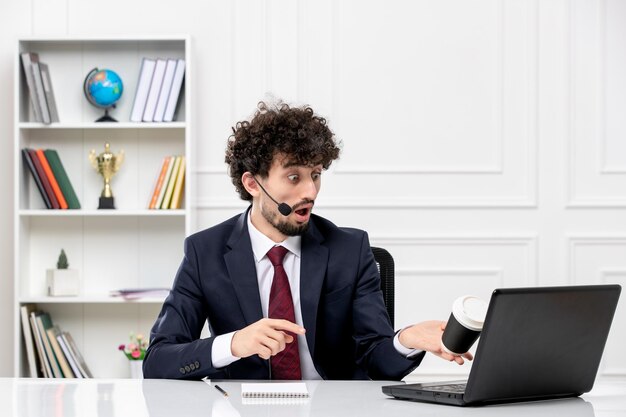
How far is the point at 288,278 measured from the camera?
7.44 feet

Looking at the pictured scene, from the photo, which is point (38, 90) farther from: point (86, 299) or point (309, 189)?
point (309, 189)

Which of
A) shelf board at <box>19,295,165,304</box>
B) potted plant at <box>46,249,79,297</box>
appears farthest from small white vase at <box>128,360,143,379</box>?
potted plant at <box>46,249,79,297</box>

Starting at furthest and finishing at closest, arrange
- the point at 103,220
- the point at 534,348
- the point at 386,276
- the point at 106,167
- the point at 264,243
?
1. the point at 103,220
2. the point at 106,167
3. the point at 386,276
4. the point at 264,243
5. the point at 534,348

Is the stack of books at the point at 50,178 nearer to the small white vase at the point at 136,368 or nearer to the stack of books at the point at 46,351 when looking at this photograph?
the stack of books at the point at 46,351

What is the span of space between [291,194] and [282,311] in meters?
0.30

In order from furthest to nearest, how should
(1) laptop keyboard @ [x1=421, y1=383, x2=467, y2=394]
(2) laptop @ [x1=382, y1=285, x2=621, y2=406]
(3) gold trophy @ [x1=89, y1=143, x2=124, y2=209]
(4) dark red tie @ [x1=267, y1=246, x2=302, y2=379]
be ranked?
(3) gold trophy @ [x1=89, y1=143, x2=124, y2=209], (4) dark red tie @ [x1=267, y1=246, x2=302, y2=379], (1) laptop keyboard @ [x1=421, y1=383, x2=467, y2=394], (2) laptop @ [x1=382, y1=285, x2=621, y2=406]

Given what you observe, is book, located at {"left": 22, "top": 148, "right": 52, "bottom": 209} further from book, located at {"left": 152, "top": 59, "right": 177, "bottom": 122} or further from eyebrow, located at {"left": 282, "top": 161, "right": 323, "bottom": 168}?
eyebrow, located at {"left": 282, "top": 161, "right": 323, "bottom": 168}

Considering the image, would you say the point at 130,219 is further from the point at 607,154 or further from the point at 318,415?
the point at 318,415

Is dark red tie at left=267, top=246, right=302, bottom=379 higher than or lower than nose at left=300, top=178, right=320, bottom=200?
lower

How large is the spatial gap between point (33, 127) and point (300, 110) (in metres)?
1.88

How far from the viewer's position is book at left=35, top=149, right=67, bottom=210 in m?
3.91

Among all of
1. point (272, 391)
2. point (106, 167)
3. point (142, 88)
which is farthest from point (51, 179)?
point (272, 391)

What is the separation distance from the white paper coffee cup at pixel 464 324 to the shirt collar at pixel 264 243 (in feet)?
2.23

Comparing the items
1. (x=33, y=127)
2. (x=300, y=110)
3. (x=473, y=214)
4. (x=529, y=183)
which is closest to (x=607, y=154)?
(x=529, y=183)
